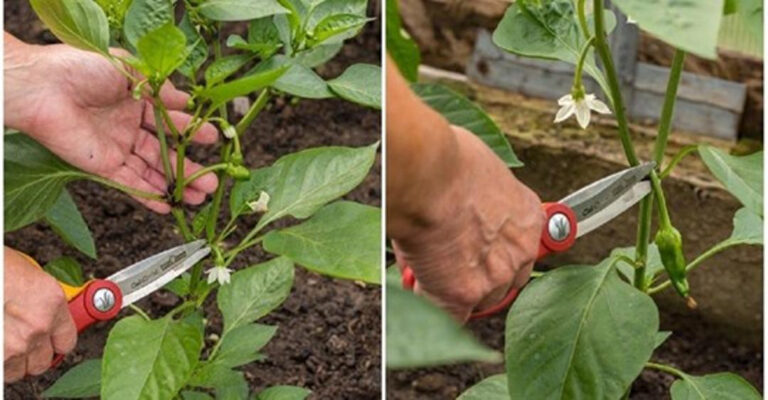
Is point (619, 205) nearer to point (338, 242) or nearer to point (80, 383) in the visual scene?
point (338, 242)

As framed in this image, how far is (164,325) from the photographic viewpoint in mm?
1155

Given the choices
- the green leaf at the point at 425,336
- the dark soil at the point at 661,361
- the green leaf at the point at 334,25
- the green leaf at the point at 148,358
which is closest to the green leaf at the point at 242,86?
the green leaf at the point at 334,25

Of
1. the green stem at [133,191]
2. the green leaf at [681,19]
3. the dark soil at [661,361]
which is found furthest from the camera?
the dark soil at [661,361]

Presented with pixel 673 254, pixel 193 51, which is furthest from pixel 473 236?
pixel 193 51

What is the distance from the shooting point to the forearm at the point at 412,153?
724mm

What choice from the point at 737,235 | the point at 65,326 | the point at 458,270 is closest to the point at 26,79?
the point at 65,326

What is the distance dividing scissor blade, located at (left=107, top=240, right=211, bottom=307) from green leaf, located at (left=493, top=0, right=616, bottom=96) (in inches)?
14.1

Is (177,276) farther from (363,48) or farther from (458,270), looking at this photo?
(363,48)

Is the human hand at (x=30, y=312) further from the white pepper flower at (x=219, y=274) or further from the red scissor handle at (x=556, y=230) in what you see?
the red scissor handle at (x=556, y=230)

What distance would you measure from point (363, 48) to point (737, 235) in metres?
1.07

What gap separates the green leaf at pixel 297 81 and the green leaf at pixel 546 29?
166 mm

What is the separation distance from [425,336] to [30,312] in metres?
0.79

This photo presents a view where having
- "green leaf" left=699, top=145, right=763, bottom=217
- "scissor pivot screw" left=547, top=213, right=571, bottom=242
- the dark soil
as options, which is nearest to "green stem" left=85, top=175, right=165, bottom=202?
"scissor pivot screw" left=547, top=213, right=571, bottom=242

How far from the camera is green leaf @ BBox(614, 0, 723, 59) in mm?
630
